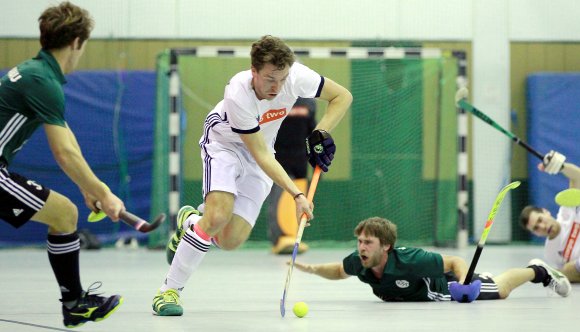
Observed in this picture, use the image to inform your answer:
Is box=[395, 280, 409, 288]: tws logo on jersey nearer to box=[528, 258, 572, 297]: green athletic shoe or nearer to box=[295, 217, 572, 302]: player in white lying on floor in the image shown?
box=[295, 217, 572, 302]: player in white lying on floor

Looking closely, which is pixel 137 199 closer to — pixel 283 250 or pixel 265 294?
pixel 283 250

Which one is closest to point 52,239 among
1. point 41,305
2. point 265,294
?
point 41,305

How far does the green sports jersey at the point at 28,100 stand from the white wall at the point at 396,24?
736 cm

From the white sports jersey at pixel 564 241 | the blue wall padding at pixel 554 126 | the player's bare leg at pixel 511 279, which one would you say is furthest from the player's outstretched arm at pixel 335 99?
the blue wall padding at pixel 554 126

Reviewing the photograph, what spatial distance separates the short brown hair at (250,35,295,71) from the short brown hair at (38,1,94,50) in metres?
0.80

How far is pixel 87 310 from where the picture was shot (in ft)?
12.2

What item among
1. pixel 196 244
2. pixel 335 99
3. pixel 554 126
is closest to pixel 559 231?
pixel 335 99

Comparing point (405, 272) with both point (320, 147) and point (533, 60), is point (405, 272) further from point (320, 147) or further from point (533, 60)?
point (533, 60)

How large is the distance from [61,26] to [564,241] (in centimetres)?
391

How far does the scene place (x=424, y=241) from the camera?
1092 centimetres

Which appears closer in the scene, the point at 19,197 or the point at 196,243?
the point at 19,197

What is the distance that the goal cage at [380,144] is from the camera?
10992 millimetres

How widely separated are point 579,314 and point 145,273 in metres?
3.65

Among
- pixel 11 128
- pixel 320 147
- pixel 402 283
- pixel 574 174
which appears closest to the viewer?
pixel 11 128
